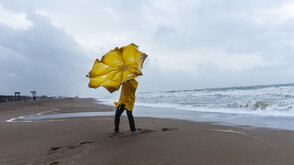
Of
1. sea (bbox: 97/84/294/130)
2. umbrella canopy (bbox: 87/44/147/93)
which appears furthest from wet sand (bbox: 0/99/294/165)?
sea (bbox: 97/84/294/130)

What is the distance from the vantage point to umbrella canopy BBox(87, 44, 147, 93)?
14.7ft

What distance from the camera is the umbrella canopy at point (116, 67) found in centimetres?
447

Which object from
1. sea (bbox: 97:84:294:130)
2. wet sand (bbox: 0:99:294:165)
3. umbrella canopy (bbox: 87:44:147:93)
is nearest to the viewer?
wet sand (bbox: 0:99:294:165)

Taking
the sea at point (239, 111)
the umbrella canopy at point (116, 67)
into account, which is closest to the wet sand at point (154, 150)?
the umbrella canopy at point (116, 67)

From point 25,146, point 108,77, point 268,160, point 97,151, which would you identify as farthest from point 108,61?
point 268,160

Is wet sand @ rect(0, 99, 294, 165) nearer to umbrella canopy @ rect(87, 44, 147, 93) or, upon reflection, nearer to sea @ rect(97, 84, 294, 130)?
umbrella canopy @ rect(87, 44, 147, 93)

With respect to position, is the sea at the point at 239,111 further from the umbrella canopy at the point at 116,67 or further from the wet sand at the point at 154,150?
the umbrella canopy at the point at 116,67

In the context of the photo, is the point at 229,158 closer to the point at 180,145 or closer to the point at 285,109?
the point at 180,145

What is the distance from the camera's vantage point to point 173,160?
3.02 meters

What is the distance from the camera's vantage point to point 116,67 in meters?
4.97

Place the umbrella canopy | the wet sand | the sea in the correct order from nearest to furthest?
the wet sand → the umbrella canopy → the sea

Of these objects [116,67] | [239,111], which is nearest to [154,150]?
[116,67]

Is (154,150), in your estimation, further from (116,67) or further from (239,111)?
(239,111)

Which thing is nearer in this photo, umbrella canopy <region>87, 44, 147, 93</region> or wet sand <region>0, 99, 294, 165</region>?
wet sand <region>0, 99, 294, 165</region>
